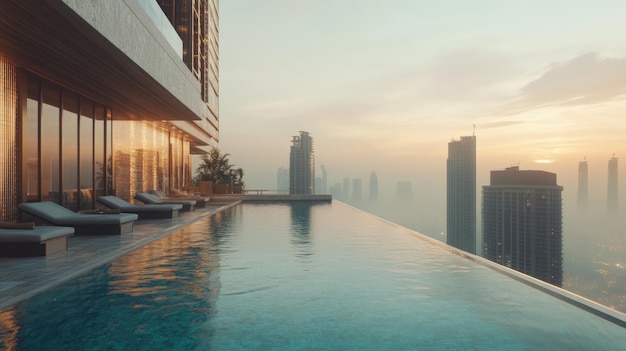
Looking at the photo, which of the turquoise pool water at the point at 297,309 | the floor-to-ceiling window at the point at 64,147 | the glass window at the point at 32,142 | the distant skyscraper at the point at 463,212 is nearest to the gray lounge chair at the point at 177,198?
the floor-to-ceiling window at the point at 64,147

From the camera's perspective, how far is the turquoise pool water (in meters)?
3.93

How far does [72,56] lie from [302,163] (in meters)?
73.7

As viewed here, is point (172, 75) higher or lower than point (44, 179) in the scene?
higher

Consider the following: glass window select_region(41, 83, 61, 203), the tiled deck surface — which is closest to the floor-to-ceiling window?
glass window select_region(41, 83, 61, 203)

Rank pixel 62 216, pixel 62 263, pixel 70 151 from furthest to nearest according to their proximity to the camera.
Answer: pixel 70 151
pixel 62 216
pixel 62 263

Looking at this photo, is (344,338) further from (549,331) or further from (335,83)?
(335,83)

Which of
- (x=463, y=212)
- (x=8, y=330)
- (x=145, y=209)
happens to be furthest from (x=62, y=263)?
(x=463, y=212)

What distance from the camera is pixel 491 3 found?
57.7 ft

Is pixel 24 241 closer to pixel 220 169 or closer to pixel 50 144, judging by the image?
pixel 50 144

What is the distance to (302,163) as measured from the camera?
82.5 meters

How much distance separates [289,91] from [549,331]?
31.0 m

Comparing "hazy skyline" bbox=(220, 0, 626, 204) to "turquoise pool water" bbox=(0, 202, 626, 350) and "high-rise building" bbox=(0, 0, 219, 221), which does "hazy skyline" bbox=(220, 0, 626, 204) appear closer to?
"high-rise building" bbox=(0, 0, 219, 221)

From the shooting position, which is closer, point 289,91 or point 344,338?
point 344,338

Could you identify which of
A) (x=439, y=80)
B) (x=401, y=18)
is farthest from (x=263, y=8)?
(x=439, y=80)
